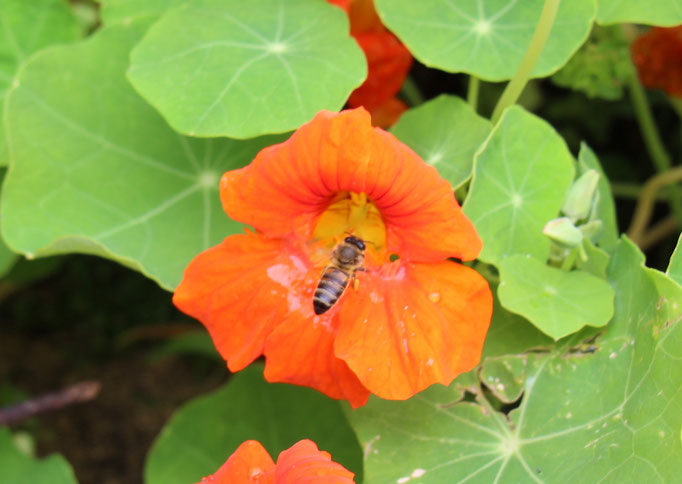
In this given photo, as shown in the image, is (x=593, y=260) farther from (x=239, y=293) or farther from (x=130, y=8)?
(x=130, y=8)

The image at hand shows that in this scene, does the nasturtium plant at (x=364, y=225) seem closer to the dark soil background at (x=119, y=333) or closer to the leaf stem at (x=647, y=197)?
the leaf stem at (x=647, y=197)

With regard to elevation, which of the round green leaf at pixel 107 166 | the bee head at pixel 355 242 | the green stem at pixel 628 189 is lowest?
the green stem at pixel 628 189

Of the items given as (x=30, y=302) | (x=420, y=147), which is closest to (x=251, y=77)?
(x=420, y=147)

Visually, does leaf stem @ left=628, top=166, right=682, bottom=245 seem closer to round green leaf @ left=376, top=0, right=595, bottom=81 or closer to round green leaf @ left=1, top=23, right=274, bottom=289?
round green leaf @ left=376, top=0, right=595, bottom=81

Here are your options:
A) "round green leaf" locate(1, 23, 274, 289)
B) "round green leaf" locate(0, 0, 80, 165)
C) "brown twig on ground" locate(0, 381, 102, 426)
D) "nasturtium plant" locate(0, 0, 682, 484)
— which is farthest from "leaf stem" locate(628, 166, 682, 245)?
"round green leaf" locate(0, 0, 80, 165)

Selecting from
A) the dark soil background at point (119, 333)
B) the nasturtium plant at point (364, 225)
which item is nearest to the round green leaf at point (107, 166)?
the nasturtium plant at point (364, 225)

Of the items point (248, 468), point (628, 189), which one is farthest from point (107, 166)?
point (628, 189)
